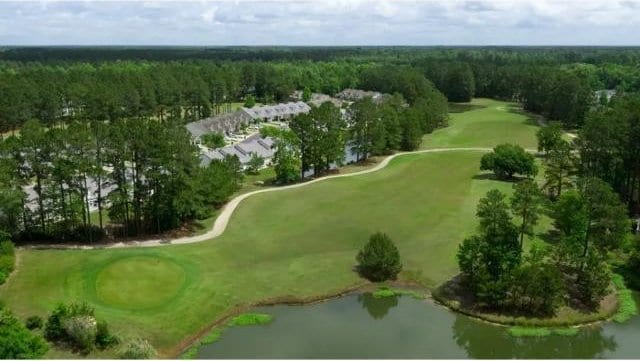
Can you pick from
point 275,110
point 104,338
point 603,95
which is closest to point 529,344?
point 104,338

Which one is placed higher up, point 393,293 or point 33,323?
point 33,323

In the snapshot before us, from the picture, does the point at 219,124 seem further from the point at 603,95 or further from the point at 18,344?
the point at 603,95

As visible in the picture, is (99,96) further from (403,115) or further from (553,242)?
(553,242)

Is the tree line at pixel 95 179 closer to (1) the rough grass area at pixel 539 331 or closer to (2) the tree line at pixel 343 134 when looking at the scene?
(2) the tree line at pixel 343 134

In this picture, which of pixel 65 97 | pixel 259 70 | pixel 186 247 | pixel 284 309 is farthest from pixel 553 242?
pixel 259 70

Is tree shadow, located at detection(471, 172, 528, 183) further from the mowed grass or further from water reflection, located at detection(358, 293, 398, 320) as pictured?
water reflection, located at detection(358, 293, 398, 320)
